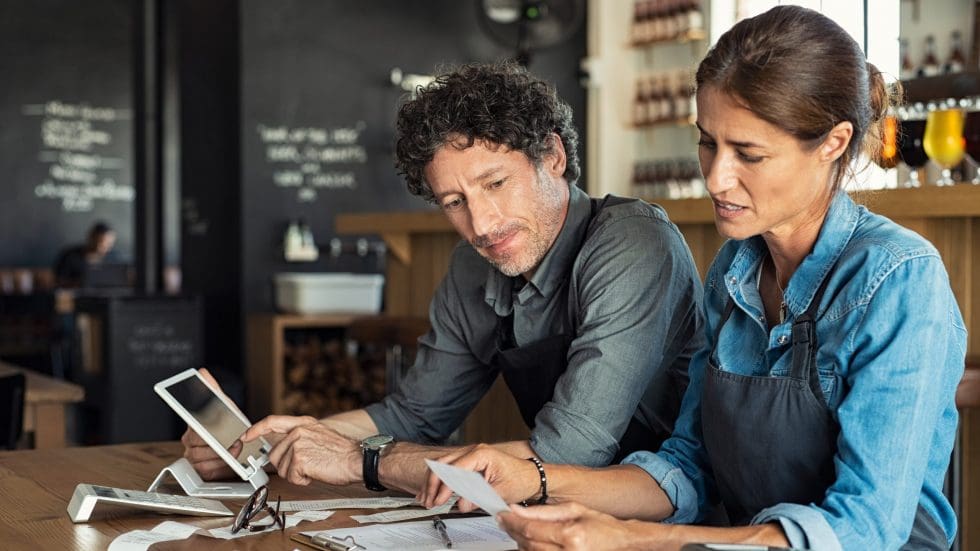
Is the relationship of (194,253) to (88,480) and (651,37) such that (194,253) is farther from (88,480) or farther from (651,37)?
(88,480)

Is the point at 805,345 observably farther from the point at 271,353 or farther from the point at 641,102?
the point at 641,102

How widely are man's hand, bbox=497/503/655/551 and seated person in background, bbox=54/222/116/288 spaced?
28.1 feet

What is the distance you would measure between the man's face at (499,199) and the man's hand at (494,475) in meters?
0.46

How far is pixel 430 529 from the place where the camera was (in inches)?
65.4

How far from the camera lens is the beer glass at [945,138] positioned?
9.16 ft

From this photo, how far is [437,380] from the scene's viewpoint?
2.34 m

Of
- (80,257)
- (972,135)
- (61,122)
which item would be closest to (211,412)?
(972,135)

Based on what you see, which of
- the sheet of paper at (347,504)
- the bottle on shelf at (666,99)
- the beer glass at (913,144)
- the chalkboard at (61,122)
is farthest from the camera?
the chalkboard at (61,122)

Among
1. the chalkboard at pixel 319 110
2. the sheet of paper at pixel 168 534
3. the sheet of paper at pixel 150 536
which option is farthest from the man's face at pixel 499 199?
the chalkboard at pixel 319 110

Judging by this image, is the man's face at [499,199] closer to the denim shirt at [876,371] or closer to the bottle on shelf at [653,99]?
the denim shirt at [876,371]

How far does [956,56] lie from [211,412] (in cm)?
475

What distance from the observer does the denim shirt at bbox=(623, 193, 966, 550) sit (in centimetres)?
140

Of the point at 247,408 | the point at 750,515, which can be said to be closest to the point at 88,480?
the point at 750,515

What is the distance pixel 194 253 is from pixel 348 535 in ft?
18.3
